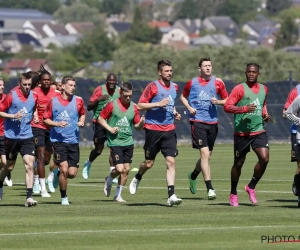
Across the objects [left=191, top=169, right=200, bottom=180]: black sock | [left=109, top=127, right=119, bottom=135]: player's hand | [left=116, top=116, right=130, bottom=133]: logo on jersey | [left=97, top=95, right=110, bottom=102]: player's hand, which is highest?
[left=97, top=95, right=110, bottom=102]: player's hand

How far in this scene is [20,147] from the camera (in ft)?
68.1

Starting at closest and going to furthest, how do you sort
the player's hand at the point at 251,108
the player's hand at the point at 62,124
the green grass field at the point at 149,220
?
the green grass field at the point at 149,220
the player's hand at the point at 251,108
the player's hand at the point at 62,124

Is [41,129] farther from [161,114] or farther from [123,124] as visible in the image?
[161,114]

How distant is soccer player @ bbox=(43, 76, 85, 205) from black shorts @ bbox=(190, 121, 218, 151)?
2.17 meters

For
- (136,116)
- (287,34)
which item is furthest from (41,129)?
(287,34)

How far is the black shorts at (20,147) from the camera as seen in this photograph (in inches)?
813

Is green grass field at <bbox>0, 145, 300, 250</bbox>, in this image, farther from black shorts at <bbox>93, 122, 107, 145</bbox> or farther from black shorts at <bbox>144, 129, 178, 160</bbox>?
black shorts at <bbox>93, 122, 107, 145</bbox>

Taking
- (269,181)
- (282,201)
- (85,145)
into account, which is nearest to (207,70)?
(282,201)

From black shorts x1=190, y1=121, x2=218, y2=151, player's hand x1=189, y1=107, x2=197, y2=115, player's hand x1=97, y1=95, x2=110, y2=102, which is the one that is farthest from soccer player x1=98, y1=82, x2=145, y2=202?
player's hand x1=97, y1=95, x2=110, y2=102

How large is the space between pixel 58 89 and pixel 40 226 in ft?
24.5

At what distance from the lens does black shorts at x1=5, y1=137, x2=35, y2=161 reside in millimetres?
20641

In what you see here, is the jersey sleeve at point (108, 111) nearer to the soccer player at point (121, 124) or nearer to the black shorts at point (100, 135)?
the soccer player at point (121, 124)

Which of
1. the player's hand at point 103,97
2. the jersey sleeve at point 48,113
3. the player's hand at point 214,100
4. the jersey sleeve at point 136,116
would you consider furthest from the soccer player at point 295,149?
the player's hand at point 103,97

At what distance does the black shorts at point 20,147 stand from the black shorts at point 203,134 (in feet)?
9.38
